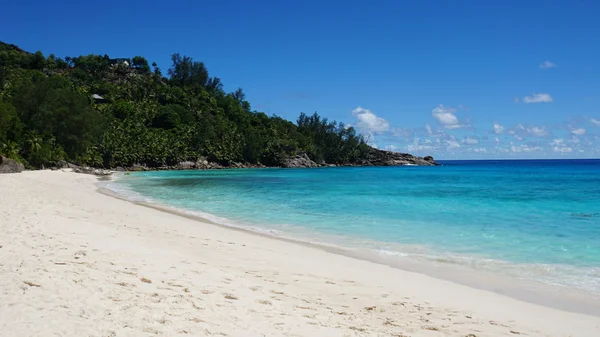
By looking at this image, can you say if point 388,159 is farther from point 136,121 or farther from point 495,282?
point 495,282

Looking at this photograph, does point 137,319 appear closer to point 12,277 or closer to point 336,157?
point 12,277

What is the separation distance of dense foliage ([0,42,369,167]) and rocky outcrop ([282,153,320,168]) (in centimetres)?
151

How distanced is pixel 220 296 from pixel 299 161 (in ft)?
372

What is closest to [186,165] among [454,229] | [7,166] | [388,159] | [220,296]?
[7,166]

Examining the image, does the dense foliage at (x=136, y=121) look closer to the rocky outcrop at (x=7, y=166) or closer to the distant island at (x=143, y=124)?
the distant island at (x=143, y=124)

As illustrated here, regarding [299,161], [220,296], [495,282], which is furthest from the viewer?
[299,161]

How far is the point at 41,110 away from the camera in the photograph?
195ft

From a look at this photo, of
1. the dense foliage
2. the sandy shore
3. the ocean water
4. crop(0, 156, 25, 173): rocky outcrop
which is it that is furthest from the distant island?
the sandy shore

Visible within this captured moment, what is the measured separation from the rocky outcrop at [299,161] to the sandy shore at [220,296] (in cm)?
10469

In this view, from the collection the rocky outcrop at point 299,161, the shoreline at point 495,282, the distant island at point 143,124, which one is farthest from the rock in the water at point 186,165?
the shoreline at point 495,282

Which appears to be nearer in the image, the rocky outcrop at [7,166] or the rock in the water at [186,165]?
the rocky outcrop at [7,166]

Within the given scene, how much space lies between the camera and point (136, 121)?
316 feet

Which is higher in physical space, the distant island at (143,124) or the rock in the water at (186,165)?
the distant island at (143,124)

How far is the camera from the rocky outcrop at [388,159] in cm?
15388
